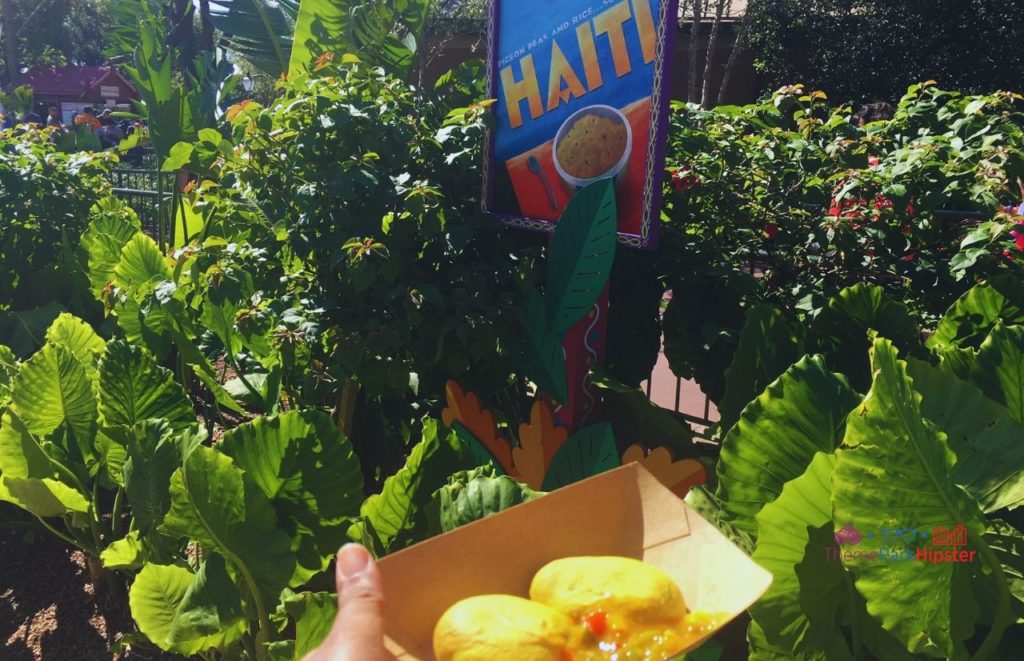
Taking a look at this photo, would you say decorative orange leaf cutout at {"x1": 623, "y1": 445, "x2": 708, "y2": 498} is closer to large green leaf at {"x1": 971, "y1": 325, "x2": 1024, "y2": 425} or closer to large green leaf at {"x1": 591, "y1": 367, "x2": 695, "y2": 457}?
large green leaf at {"x1": 591, "y1": 367, "x2": 695, "y2": 457}

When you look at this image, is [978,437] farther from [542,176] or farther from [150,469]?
[150,469]

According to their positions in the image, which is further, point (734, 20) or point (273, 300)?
point (734, 20)

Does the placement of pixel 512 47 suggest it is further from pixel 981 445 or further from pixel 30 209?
pixel 30 209

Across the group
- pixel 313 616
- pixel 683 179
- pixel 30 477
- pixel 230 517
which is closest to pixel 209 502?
pixel 230 517

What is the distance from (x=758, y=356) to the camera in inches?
85.7

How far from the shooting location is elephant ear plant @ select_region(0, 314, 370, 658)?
2.09m

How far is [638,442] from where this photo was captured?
8.53 ft

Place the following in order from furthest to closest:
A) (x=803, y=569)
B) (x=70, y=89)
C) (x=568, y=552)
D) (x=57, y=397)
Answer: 1. (x=70, y=89)
2. (x=57, y=397)
3. (x=803, y=569)
4. (x=568, y=552)

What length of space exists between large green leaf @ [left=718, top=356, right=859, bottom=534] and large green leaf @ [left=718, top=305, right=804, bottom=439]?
45 cm

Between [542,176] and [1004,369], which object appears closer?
[1004,369]

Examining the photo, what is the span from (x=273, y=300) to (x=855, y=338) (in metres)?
1.73

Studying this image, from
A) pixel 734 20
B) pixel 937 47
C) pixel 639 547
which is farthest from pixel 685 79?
pixel 639 547

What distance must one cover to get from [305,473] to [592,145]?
47.6 inches

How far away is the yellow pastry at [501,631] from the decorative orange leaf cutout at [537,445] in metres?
1.57
